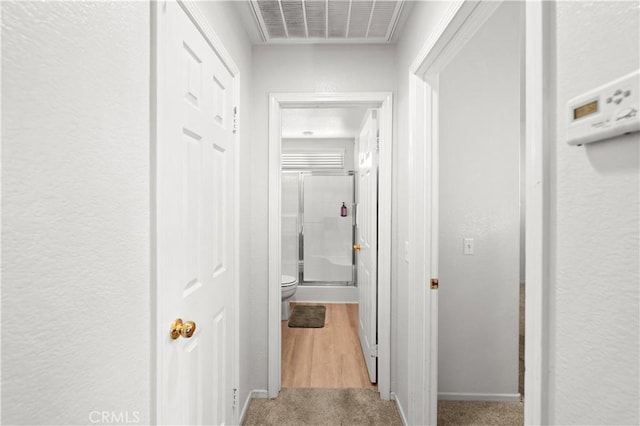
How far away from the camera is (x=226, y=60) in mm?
1585

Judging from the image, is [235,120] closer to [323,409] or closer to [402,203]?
[402,203]

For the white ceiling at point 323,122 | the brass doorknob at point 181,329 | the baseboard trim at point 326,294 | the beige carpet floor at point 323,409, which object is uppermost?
the white ceiling at point 323,122

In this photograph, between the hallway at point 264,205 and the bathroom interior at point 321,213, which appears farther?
the bathroom interior at point 321,213

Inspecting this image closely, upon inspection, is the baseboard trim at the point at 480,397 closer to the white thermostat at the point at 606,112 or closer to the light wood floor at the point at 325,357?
the light wood floor at the point at 325,357

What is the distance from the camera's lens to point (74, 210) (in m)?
0.64

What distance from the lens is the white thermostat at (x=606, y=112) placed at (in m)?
0.49

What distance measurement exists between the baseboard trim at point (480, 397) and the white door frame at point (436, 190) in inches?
20.5

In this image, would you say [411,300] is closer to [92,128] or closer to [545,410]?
[545,410]

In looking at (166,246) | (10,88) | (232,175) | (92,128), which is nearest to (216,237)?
(232,175)

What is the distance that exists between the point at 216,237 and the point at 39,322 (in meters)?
0.94

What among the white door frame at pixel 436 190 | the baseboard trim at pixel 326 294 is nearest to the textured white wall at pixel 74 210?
the white door frame at pixel 436 190

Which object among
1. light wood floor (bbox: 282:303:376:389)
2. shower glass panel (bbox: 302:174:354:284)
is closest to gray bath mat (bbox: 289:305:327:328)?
light wood floor (bbox: 282:303:376:389)

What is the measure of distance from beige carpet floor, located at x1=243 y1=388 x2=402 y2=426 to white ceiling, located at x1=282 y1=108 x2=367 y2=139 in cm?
248

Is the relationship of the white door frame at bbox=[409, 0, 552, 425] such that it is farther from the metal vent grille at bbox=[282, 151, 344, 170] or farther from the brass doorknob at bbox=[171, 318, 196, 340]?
the metal vent grille at bbox=[282, 151, 344, 170]
